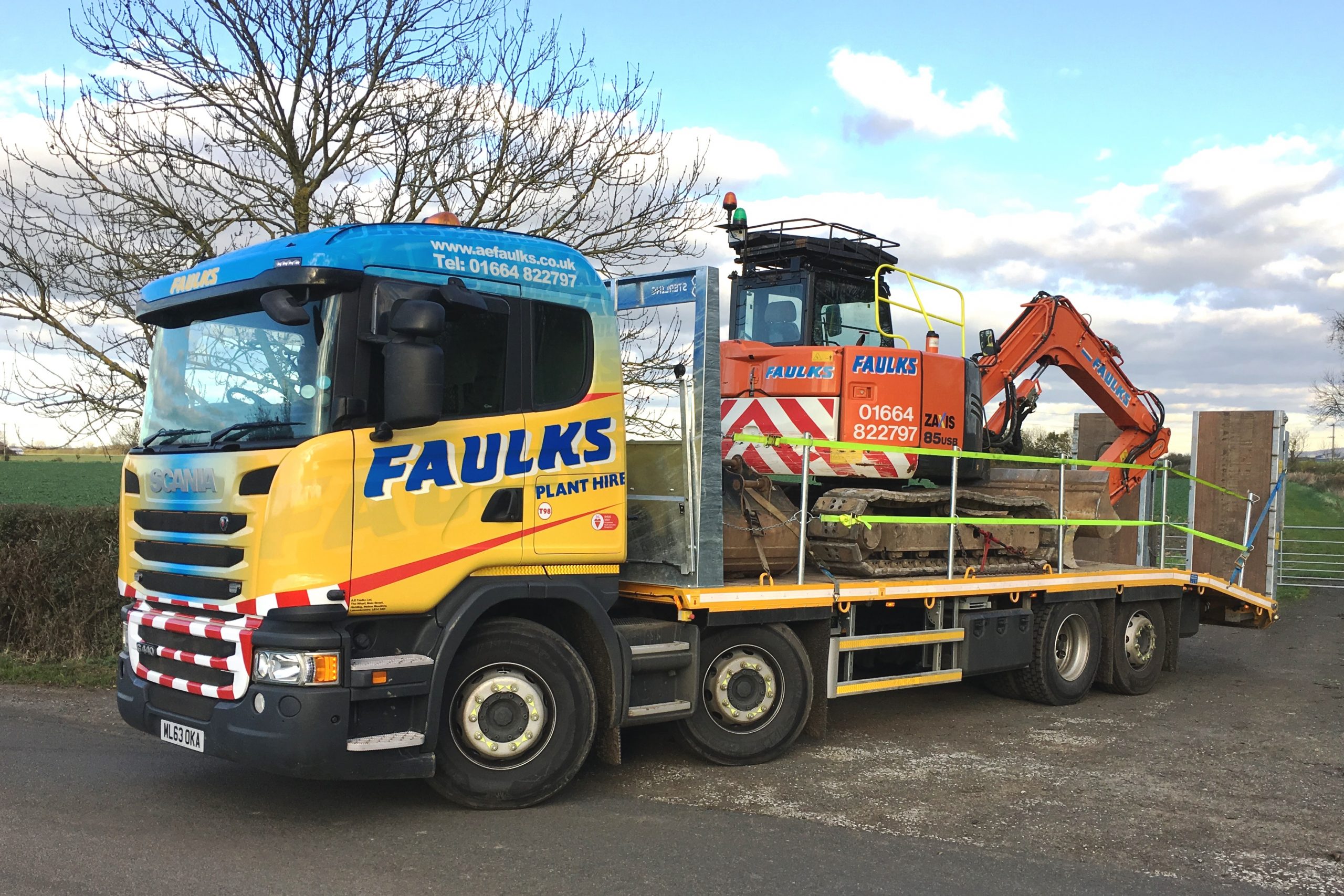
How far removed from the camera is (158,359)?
6.33 metres

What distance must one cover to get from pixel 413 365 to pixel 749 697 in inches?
129

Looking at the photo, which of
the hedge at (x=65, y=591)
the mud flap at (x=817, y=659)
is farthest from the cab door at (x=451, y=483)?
the hedge at (x=65, y=591)

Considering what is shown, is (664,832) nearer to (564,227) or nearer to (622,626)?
(622,626)

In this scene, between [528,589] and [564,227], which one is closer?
[528,589]

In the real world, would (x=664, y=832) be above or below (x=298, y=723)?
below

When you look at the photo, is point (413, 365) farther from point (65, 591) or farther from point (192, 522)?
point (65, 591)

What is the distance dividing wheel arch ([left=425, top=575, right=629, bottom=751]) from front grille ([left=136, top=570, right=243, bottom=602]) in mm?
1018

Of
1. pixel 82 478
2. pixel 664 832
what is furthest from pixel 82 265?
pixel 82 478

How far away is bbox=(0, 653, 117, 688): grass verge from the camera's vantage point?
9539 mm

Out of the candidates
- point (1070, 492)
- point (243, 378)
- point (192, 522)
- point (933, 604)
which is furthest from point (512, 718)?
point (1070, 492)

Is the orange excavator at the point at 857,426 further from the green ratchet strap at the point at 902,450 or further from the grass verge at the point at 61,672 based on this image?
the grass verge at the point at 61,672

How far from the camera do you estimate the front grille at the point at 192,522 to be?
18.1 ft

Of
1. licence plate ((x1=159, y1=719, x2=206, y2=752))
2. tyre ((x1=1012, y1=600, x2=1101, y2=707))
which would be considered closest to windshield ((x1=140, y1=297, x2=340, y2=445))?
licence plate ((x1=159, y1=719, x2=206, y2=752))

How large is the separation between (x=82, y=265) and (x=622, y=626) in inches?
272
